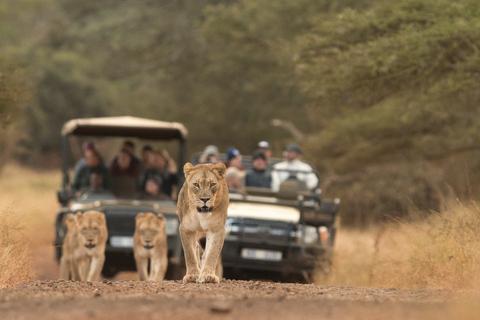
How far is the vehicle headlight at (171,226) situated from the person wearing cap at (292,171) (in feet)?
5.84

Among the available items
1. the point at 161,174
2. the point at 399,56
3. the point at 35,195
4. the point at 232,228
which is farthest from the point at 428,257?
the point at 35,195

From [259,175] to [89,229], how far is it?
14.0ft

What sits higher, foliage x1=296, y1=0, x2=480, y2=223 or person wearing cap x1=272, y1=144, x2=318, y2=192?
foliage x1=296, y1=0, x2=480, y2=223

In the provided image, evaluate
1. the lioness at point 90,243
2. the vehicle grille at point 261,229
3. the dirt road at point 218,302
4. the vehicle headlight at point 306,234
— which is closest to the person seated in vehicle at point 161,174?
the vehicle grille at point 261,229

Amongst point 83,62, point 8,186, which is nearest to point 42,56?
point 83,62

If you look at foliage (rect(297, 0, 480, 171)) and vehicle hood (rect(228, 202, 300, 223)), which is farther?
foliage (rect(297, 0, 480, 171))

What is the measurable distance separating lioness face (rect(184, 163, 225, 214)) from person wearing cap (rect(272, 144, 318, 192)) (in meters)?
5.66

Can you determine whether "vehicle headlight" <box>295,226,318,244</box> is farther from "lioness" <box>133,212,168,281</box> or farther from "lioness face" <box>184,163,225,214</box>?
"lioness face" <box>184,163,225,214</box>

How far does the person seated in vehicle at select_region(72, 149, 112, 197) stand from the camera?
45.0 feet

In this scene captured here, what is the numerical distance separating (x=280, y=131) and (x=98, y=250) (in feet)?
56.4

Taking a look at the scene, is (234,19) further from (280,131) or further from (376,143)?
(376,143)

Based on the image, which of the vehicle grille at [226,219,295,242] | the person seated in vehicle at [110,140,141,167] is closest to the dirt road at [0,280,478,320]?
the vehicle grille at [226,219,295,242]

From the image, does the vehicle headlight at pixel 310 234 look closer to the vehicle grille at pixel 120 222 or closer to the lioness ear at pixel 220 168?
the vehicle grille at pixel 120 222

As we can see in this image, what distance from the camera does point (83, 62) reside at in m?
38.3
